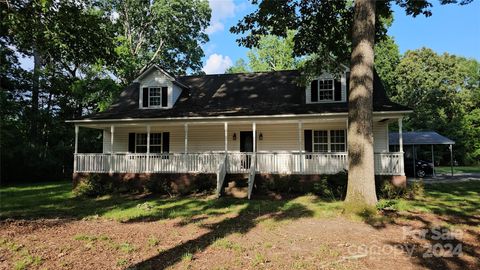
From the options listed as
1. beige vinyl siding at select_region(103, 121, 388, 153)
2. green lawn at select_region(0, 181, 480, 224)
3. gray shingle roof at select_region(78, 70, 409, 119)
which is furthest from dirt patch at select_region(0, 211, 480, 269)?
beige vinyl siding at select_region(103, 121, 388, 153)

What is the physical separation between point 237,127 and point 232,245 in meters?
10.8

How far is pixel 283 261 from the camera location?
5441 mm

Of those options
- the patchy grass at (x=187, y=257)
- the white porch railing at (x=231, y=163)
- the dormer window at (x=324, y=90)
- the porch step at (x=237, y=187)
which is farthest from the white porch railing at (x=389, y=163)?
the patchy grass at (x=187, y=257)

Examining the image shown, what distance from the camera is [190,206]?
37.1 feet

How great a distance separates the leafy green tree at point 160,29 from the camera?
2998cm

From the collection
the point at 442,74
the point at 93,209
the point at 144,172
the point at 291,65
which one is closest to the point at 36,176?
the point at 144,172

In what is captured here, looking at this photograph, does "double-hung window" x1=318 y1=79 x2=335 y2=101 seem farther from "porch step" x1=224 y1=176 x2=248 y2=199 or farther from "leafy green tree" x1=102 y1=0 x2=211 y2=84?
"leafy green tree" x1=102 y1=0 x2=211 y2=84

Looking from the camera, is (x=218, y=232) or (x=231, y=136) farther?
(x=231, y=136)

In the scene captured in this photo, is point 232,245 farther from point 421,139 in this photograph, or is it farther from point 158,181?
point 421,139

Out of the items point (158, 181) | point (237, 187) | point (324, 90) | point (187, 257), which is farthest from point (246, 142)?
point (187, 257)

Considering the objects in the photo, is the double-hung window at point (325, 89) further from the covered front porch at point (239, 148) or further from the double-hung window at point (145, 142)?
the double-hung window at point (145, 142)

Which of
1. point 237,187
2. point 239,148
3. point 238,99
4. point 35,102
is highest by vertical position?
point 35,102

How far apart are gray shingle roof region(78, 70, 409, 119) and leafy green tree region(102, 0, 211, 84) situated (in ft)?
37.8

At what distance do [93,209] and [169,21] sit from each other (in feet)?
77.6
